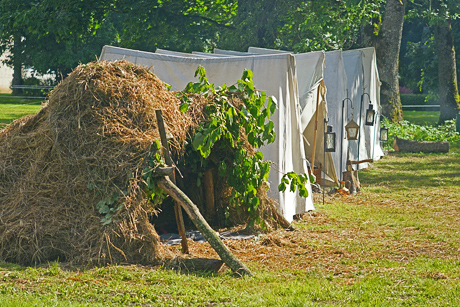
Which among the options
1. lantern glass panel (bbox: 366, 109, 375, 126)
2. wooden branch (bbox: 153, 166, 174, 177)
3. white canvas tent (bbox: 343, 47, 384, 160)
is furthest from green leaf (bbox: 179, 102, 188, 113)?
white canvas tent (bbox: 343, 47, 384, 160)

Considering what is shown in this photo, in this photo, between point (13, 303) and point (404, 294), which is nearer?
point (13, 303)

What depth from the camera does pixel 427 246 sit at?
6.81 meters

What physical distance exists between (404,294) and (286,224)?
2.86 m

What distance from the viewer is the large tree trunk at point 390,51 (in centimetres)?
2005

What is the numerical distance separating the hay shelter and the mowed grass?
0.26 meters

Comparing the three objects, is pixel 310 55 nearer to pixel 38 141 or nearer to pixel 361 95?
pixel 361 95

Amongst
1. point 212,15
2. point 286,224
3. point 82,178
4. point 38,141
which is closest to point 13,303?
point 82,178

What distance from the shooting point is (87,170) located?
19.1 ft

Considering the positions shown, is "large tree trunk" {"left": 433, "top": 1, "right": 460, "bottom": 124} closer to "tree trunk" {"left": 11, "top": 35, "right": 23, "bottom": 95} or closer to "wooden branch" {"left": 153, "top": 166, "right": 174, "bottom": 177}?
"tree trunk" {"left": 11, "top": 35, "right": 23, "bottom": 95}

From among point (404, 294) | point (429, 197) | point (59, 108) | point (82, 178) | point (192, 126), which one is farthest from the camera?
point (429, 197)

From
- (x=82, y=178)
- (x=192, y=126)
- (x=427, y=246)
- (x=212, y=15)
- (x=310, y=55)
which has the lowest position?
(x=427, y=246)

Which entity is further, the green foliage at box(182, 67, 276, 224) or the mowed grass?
the green foliage at box(182, 67, 276, 224)

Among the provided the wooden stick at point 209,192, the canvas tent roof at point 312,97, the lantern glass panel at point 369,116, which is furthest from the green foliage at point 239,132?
the lantern glass panel at point 369,116

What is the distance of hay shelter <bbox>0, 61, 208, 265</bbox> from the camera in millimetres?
5547
